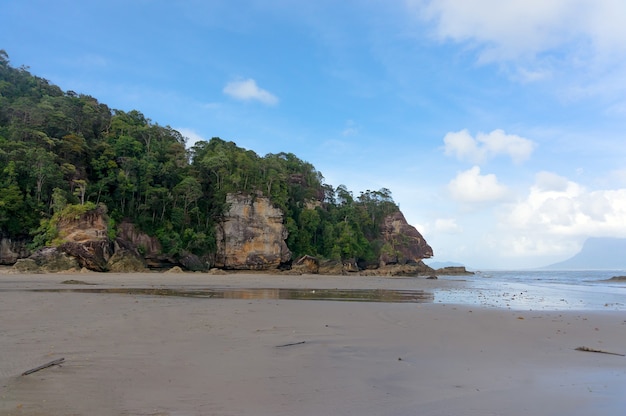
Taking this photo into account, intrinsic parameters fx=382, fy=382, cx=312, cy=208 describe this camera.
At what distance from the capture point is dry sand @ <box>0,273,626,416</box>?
3.65 m

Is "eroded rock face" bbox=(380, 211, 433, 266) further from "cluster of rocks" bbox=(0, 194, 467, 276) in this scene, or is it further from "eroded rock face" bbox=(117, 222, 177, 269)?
"eroded rock face" bbox=(117, 222, 177, 269)

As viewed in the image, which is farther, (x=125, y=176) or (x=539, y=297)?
(x=125, y=176)

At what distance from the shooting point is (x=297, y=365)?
16.5 ft

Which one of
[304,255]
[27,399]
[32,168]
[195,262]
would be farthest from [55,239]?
[27,399]

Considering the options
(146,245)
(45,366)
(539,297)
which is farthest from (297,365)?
(146,245)

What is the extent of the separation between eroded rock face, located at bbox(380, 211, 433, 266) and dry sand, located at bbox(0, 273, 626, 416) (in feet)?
236

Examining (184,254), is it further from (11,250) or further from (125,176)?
(11,250)

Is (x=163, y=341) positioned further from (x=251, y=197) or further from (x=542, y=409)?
(x=251, y=197)

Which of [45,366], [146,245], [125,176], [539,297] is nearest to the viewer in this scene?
[45,366]

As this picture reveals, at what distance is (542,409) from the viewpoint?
12.1 ft

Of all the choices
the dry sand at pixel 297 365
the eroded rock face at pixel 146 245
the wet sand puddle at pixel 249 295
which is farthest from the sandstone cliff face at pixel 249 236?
the dry sand at pixel 297 365

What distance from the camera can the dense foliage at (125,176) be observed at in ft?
122

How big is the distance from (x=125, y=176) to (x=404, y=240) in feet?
191

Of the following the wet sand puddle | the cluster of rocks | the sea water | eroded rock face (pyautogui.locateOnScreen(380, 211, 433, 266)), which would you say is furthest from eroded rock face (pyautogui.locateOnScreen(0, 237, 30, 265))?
eroded rock face (pyautogui.locateOnScreen(380, 211, 433, 266))
